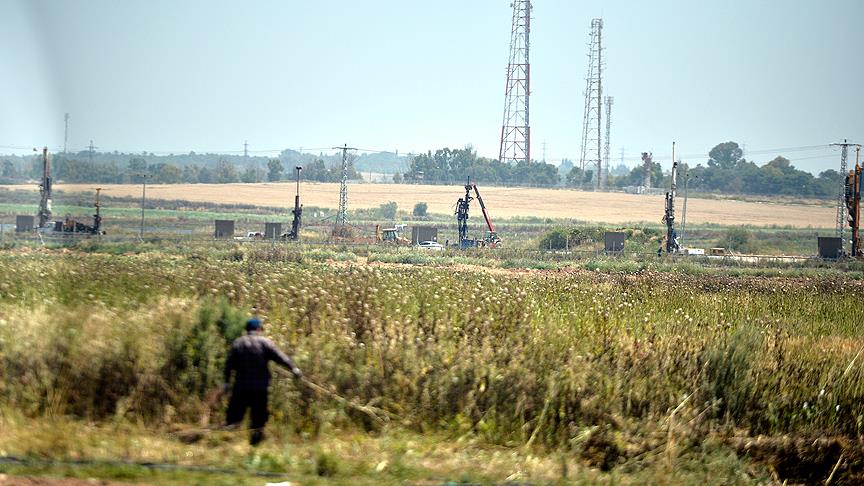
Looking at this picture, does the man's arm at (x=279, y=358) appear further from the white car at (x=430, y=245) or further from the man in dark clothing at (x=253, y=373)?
the white car at (x=430, y=245)

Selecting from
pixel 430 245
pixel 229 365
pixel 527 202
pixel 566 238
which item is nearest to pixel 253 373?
pixel 229 365

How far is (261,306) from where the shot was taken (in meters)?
15.8

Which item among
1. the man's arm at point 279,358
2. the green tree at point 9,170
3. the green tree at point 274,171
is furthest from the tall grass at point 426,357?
the green tree at point 274,171

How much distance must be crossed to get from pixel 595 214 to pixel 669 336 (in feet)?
343

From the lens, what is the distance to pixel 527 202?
131000 mm

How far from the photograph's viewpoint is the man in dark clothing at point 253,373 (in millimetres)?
11555

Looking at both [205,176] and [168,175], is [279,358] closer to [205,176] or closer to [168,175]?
[168,175]

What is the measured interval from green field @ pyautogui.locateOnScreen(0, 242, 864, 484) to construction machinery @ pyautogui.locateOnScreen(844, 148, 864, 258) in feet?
→ 160

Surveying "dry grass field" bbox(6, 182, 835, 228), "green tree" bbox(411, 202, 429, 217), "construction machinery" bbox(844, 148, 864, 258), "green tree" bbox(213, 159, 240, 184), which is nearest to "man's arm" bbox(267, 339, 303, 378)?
"construction machinery" bbox(844, 148, 864, 258)

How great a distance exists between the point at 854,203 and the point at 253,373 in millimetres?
60640

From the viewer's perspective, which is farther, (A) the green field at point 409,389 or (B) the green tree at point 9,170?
(B) the green tree at point 9,170

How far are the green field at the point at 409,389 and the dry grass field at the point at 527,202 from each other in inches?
3660

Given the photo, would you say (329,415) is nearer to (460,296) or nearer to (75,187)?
(460,296)

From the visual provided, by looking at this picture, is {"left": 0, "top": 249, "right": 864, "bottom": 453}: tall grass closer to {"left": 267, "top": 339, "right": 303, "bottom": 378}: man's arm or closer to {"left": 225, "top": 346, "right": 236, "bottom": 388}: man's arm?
{"left": 225, "top": 346, "right": 236, "bottom": 388}: man's arm
